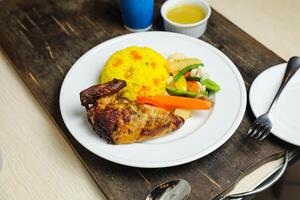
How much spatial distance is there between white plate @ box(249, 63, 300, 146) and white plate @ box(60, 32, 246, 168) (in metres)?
0.05

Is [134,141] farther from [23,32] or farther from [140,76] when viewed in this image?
[23,32]

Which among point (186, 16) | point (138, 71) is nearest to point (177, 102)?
point (138, 71)

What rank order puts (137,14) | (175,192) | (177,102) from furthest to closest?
(137,14) < (177,102) < (175,192)

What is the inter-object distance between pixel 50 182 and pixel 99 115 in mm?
226

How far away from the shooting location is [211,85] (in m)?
1.08

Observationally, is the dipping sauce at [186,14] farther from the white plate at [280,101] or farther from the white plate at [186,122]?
the white plate at [280,101]

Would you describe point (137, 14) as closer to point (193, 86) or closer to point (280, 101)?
point (193, 86)

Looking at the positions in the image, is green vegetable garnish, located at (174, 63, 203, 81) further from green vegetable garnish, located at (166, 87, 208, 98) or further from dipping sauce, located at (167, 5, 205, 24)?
dipping sauce, located at (167, 5, 205, 24)

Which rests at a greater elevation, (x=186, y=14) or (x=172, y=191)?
(x=186, y=14)

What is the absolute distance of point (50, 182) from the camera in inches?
38.0

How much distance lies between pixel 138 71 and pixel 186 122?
0.20 meters

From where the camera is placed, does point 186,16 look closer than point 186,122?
No

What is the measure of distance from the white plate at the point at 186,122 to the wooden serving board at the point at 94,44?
6cm

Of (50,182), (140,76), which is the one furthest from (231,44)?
(50,182)
